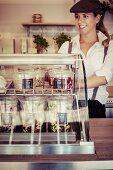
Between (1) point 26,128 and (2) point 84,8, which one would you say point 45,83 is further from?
(2) point 84,8

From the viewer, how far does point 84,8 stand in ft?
10.9

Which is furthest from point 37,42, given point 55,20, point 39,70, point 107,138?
point 107,138

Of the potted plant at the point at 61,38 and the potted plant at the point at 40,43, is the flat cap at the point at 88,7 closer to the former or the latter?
the potted plant at the point at 61,38

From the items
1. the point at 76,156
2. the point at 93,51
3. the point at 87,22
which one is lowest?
the point at 76,156

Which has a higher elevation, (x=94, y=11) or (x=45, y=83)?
(x=94, y=11)

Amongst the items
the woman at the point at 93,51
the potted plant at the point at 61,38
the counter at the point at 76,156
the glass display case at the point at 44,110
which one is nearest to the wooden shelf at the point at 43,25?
the potted plant at the point at 61,38

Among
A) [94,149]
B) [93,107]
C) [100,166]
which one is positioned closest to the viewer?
[100,166]

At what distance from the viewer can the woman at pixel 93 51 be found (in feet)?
10.3

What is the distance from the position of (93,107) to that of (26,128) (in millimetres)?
1779

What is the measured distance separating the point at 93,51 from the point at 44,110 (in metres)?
1.86

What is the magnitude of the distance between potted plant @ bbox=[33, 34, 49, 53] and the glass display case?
3319 mm

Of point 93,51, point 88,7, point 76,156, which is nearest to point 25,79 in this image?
point 76,156

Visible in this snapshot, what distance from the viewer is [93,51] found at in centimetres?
325

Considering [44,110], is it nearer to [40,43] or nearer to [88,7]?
[88,7]
